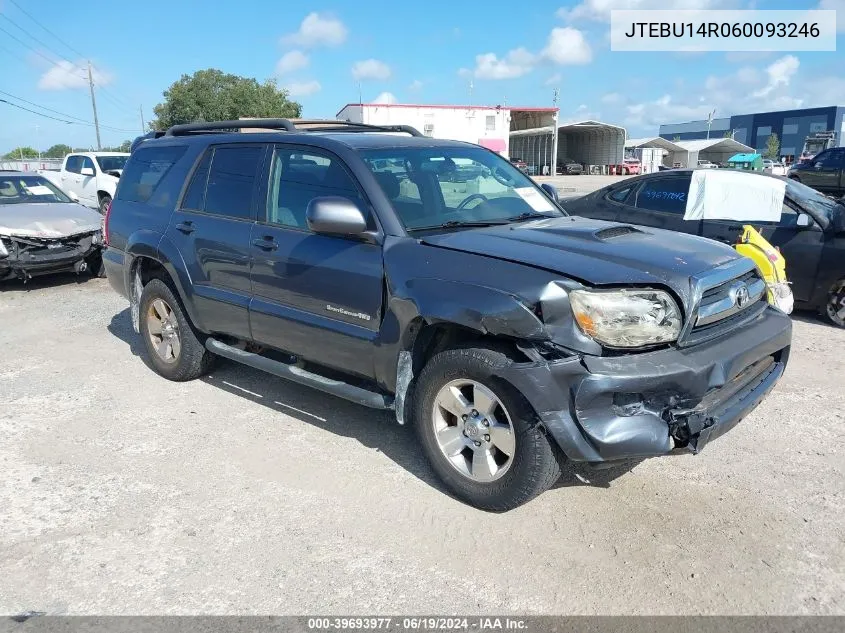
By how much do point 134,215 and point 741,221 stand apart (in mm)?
5913

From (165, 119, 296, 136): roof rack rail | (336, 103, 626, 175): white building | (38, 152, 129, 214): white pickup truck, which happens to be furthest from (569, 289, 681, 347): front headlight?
(336, 103, 626, 175): white building

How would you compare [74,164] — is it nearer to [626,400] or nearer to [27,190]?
[27,190]

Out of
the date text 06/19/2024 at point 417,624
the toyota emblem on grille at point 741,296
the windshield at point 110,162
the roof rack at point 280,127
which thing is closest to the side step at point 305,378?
the date text 06/19/2024 at point 417,624

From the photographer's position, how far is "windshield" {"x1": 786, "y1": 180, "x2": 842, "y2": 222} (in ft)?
21.9

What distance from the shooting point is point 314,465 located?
3.94m

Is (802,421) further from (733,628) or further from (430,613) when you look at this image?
(430,613)

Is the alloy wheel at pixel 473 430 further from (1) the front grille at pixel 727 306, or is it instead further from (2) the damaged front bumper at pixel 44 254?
(2) the damaged front bumper at pixel 44 254

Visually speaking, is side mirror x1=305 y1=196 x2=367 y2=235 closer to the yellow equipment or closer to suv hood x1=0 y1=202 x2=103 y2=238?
the yellow equipment

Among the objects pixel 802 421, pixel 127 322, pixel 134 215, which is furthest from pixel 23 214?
pixel 802 421

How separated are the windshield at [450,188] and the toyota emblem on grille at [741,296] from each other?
4.41 ft

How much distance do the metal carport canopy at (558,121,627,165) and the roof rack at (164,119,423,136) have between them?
183ft

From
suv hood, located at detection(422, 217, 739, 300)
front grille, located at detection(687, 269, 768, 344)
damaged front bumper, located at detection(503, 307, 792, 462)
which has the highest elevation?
suv hood, located at detection(422, 217, 739, 300)

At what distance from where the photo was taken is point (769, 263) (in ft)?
18.2

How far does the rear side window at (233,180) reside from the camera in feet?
14.7
